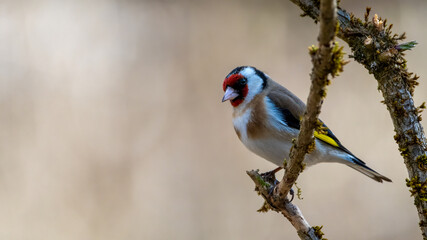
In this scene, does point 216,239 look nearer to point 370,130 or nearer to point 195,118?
point 195,118

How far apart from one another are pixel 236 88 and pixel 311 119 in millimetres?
1800

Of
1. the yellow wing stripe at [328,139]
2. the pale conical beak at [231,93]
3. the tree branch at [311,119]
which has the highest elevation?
the pale conical beak at [231,93]

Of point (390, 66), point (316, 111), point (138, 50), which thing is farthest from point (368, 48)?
point (138, 50)

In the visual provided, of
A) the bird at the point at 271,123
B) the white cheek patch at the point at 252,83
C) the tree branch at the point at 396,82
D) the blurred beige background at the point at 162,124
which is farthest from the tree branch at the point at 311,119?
the blurred beige background at the point at 162,124

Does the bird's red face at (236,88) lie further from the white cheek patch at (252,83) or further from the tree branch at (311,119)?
the tree branch at (311,119)

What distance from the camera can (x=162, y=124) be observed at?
5.02 metres

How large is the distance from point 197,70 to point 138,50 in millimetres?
724

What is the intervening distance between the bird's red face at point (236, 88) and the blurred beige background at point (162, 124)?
1.51 metres

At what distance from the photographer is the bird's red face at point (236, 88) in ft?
11.2

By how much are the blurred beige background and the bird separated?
1486 mm

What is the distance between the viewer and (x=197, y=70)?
5.06 metres

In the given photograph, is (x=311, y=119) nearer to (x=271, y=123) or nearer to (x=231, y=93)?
(x=271, y=123)

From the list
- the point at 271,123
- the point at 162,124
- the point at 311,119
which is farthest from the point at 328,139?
the point at 162,124

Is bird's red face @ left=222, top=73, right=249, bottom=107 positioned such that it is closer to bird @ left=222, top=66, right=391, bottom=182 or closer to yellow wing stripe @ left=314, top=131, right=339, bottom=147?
bird @ left=222, top=66, right=391, bottom=182
